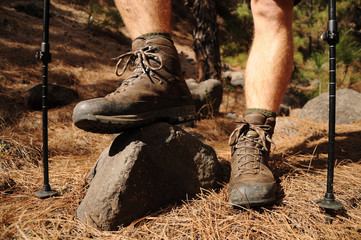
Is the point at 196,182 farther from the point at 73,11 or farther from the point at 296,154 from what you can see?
the point at 73,11

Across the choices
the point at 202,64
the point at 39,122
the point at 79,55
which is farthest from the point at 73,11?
the point at 39,122

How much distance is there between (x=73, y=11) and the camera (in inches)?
277

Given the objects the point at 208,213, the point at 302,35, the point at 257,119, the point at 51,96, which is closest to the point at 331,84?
the point at 257,119

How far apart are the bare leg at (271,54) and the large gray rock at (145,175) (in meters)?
0.39

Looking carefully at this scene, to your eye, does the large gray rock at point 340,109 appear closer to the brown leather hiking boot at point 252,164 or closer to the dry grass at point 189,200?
the dry grass at point 189,200

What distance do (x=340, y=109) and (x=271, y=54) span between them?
222cm

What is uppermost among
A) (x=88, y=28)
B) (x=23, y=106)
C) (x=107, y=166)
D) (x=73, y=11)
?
(x=73, y=11)

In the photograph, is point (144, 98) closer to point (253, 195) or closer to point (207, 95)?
point (253, 195)

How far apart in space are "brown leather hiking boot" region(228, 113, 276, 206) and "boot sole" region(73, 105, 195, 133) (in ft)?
0.95

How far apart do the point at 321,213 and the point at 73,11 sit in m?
7.43

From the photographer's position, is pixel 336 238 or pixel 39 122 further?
pixel 39 122

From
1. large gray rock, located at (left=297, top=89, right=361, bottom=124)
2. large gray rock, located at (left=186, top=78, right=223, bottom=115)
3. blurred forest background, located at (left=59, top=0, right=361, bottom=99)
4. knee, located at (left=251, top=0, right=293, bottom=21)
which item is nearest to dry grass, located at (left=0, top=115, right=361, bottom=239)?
knee, located at (left=251, top=0, right=293, bottom=21)

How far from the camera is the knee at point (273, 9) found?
1419 millimetres

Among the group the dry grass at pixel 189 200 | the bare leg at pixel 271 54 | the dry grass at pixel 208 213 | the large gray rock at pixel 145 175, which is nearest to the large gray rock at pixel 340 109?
the dry grass at pixel 189 200
